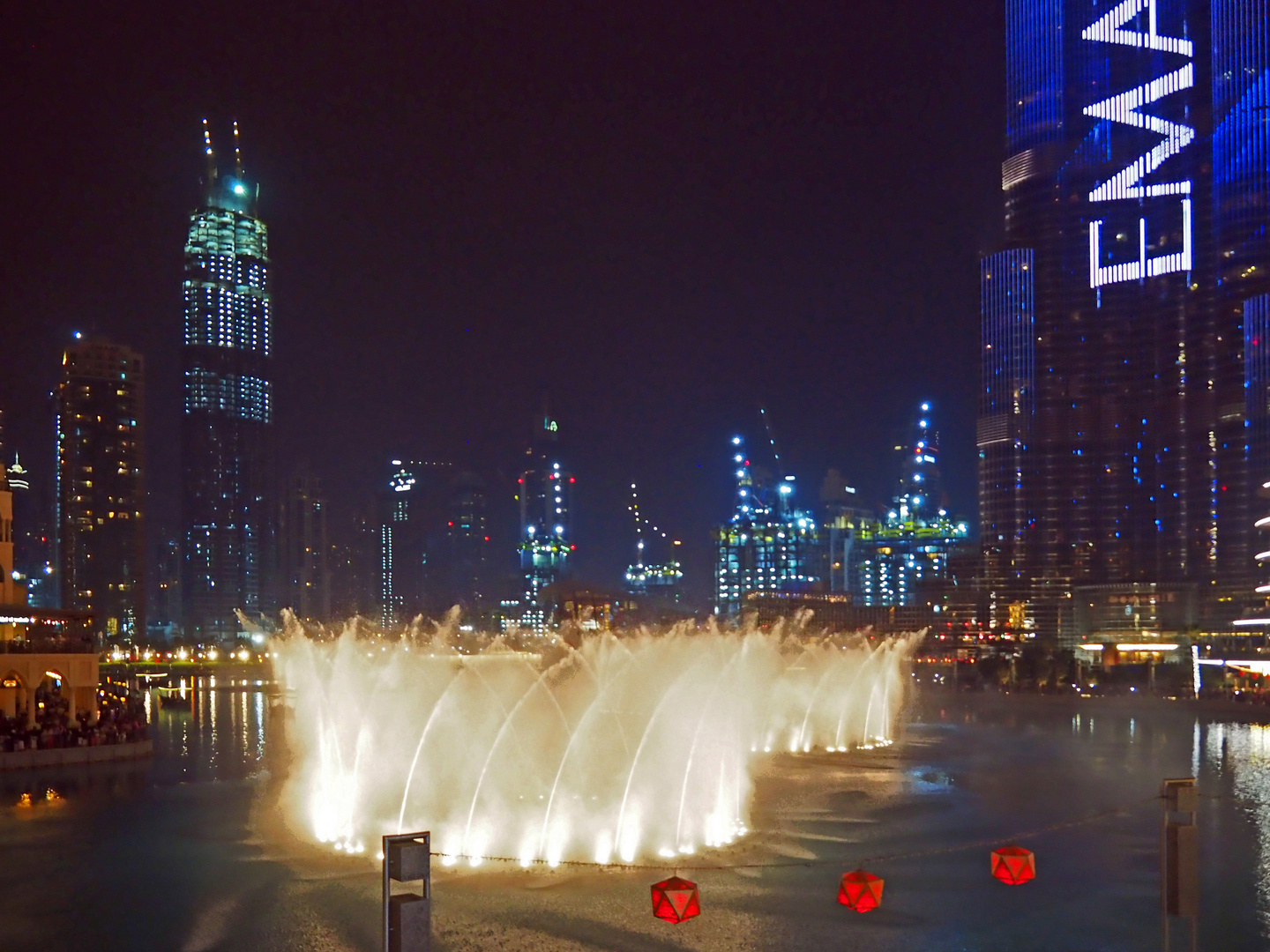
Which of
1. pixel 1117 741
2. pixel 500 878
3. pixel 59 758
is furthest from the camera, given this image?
pixel 1117 741

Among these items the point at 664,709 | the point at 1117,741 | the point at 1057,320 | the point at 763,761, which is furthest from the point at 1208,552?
the point at 664,709

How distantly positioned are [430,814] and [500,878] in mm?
5888

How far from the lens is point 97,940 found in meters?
19.3

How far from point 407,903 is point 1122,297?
166802mm

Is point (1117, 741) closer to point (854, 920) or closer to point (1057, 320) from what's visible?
point (854, 920)

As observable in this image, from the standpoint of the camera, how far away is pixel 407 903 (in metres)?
9.62

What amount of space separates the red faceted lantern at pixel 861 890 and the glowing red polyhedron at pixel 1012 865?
10.9 ft

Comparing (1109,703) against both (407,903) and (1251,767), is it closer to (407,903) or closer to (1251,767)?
(1251,767)

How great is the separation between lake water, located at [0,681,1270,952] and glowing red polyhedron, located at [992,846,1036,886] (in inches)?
12.8

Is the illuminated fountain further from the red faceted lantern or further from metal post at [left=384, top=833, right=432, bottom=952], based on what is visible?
metal post at [left=384, top=833, right=432, bottom=952]

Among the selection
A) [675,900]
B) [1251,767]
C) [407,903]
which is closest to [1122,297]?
[1251,767]

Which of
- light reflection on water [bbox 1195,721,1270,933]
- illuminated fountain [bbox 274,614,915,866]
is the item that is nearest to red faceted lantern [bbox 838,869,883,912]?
light reflection on water [bbox 1195,721,1270,933]

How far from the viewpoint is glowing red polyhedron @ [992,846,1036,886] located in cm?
2169

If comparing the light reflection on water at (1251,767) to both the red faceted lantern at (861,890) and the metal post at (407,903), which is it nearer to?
the red faceted lantern at (861,890)
